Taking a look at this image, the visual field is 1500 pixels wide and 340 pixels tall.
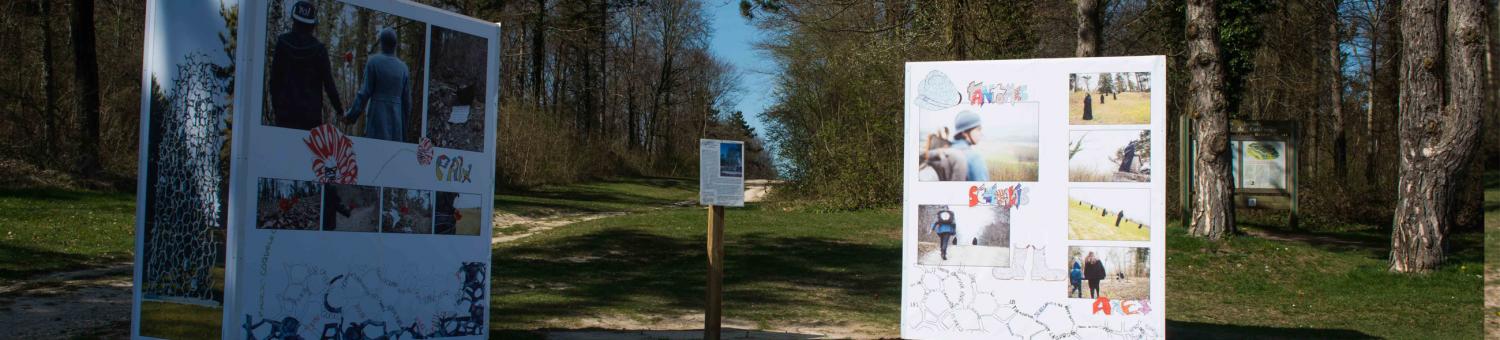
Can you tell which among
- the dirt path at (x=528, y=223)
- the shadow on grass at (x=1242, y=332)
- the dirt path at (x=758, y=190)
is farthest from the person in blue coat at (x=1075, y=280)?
the dirt path at (x=758, y=190)

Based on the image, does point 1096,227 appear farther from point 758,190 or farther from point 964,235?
point 758,190

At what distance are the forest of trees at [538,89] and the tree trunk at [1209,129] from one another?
705 inches

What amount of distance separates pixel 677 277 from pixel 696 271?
3.24 ft

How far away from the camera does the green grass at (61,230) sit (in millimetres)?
13414

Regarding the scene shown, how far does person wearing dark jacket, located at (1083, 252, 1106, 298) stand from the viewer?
8062 millimetres

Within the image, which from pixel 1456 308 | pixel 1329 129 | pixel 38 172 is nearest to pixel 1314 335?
pixel 1456 308

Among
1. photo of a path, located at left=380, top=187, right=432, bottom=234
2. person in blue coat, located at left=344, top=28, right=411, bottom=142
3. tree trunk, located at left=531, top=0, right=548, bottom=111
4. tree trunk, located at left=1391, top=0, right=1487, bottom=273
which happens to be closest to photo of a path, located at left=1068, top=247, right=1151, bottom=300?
photo of a path, located at left=380, top=187, right=432, bottom=234

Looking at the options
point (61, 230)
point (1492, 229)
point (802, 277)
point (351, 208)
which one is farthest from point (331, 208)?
point (61, 230)

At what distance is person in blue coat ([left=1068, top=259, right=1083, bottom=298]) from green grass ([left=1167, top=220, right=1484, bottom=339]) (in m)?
2.90

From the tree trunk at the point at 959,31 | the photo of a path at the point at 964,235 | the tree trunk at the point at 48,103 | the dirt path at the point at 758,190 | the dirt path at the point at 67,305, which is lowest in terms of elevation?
the dirt path at the point at 67,305

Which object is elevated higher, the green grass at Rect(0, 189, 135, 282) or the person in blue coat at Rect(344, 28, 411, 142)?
the person in blue coat at Rect(344, 28, 411, 142)

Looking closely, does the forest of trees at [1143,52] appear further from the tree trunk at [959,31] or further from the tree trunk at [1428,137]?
the tree trunk at [1428,137]

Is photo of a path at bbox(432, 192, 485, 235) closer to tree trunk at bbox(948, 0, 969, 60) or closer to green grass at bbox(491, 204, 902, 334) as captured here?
green grass at bbox(491, 204, 902, 334)

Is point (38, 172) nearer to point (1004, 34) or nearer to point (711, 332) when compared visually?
point (711, 332)
